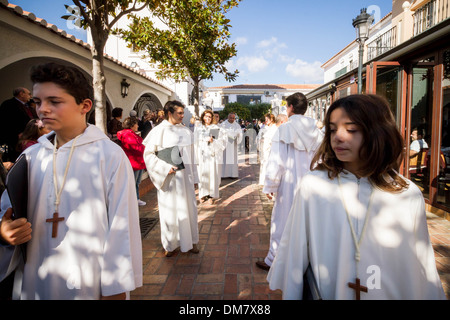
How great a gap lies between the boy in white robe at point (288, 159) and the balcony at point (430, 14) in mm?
9024

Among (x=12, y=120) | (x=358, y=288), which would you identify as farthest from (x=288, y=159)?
(x=12, y=120)

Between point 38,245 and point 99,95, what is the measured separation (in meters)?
2.84

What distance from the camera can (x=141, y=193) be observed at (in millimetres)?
6863

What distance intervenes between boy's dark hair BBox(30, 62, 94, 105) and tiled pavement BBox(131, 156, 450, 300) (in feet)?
7.07

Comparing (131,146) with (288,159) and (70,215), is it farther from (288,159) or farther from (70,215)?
(70,215)

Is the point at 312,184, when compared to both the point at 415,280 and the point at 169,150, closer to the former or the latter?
the point at 415,280

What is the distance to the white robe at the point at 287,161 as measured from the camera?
3201 millimetres

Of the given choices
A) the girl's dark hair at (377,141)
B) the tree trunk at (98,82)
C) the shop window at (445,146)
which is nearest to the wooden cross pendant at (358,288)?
the girl's dark hair at (377,141)

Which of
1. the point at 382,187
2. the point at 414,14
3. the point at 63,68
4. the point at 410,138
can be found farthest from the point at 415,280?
the point at 414,14

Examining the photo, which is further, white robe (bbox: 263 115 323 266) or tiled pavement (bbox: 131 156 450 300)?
white robe (bbox: 263 115 323 266)

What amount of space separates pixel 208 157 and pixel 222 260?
3614 millimetres

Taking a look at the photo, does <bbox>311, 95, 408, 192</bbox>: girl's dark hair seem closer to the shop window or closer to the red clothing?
the red clothing

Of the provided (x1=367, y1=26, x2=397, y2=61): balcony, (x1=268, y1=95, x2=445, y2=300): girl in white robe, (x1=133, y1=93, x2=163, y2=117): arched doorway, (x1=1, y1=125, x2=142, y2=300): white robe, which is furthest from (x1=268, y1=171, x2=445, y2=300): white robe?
(x1=367, y1=26, x2=397, y2=61): balcony

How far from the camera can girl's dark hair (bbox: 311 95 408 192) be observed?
1.32 m
